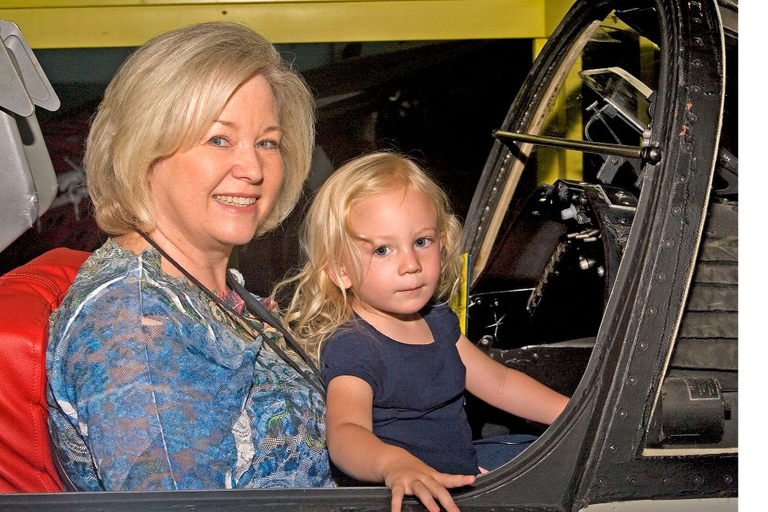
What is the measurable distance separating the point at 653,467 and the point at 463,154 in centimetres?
248

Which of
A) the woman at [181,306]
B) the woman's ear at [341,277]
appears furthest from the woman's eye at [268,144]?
the woman's ear at [341,277]

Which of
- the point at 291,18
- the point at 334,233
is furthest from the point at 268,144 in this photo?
the point at 291,18

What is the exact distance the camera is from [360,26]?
3.51 metres

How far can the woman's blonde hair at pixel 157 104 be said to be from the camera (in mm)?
1553

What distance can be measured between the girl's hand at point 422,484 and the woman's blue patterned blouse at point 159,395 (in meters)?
0.30

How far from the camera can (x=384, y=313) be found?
6.00 feet

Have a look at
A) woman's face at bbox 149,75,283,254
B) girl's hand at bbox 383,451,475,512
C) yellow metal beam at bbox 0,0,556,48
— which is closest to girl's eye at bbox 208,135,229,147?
woman's face at bbox 149,75,283,254

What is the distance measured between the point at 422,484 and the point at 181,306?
20.9 inches

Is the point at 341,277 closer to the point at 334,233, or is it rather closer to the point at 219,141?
the point at 334,233

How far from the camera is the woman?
1.36 m

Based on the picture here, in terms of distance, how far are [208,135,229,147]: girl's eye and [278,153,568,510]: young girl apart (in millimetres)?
280

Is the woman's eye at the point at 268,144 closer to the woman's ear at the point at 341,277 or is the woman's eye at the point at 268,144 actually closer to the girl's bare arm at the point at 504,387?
the woman's ear at the point at 341,277
